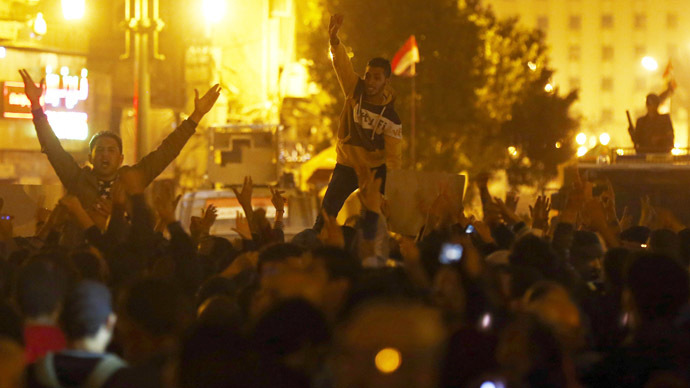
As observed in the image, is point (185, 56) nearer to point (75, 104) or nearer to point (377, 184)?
point (75, 104)

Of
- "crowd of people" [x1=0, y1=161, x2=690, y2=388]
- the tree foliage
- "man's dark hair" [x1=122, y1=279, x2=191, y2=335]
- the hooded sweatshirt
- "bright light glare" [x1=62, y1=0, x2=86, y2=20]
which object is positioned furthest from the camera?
the tree foliage

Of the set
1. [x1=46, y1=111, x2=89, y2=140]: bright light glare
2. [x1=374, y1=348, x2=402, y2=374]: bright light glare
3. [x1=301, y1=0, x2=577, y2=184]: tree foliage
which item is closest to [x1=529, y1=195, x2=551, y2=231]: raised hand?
[x1=374, y1=348, x2=402, y2=374]: bright light glare

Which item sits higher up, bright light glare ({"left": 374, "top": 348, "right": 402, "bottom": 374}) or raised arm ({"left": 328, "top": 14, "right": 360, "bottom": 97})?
raised arm ({"left": 328, "top": 14, "right": 360, "bottom": 97})

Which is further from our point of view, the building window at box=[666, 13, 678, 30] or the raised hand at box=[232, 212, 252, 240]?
the building window at box=[666, 13, 678, 30]

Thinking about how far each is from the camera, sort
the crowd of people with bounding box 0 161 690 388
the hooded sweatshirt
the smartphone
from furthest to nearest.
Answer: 1. the hooded sweatshirt
2. the smartphone
3. the crowd of people with bounding box 0 161 690 388

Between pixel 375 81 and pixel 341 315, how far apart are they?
426cm

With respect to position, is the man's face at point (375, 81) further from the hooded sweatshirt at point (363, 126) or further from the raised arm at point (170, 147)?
the raised arm at point (170, 147)

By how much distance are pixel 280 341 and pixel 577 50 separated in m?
111

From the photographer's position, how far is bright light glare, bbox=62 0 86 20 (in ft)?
110

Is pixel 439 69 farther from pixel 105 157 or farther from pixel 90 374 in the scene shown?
pixel 90 374

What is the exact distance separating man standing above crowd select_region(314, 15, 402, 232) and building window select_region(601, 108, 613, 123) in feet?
338

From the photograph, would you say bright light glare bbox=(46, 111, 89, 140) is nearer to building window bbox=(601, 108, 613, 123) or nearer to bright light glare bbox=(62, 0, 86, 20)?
bright light glare bbox=(62, 0, 86, 20)

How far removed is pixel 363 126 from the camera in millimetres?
9383

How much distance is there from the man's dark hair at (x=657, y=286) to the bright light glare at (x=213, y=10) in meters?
38.2
